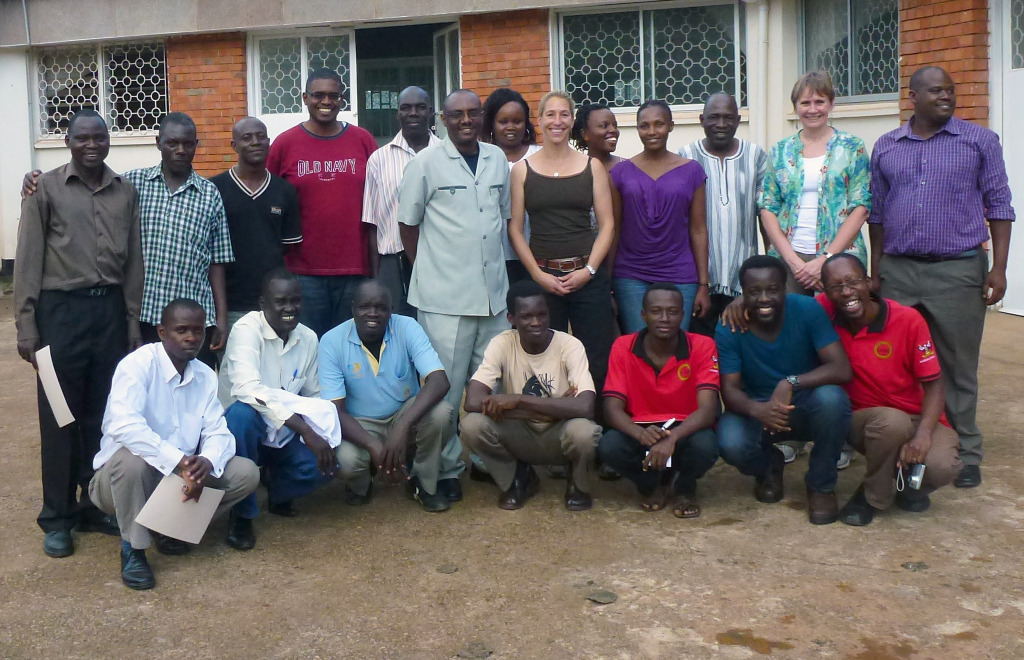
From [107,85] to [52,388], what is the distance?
8496mm

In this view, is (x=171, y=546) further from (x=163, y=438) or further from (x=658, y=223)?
(x=658, y=223)

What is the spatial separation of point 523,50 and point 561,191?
543 centimetres

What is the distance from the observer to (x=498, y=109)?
18.9 ft

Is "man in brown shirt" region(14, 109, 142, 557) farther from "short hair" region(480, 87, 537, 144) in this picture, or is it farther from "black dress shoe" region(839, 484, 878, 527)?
"black dress shoe" region(839, 484, 878, 527)

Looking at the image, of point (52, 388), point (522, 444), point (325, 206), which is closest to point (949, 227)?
point (522, 444)

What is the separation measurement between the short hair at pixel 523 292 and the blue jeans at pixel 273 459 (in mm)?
1127

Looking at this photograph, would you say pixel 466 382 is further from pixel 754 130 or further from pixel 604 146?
pixel 754 130

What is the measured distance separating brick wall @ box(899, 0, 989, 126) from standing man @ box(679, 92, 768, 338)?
160 inches

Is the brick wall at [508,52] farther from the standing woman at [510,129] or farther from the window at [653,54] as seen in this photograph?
the standing woman at [510,129]

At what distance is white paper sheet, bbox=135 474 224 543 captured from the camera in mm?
4117

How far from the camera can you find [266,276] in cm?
490

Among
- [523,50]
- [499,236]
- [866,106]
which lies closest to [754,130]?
[866,106]

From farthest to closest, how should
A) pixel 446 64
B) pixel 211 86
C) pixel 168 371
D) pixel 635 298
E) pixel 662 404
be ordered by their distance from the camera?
pixel 211 86, pixel 446 64, pixel 635 298, pixel 662 404, pixel 168 371

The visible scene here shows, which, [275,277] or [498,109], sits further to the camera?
[498,109]
